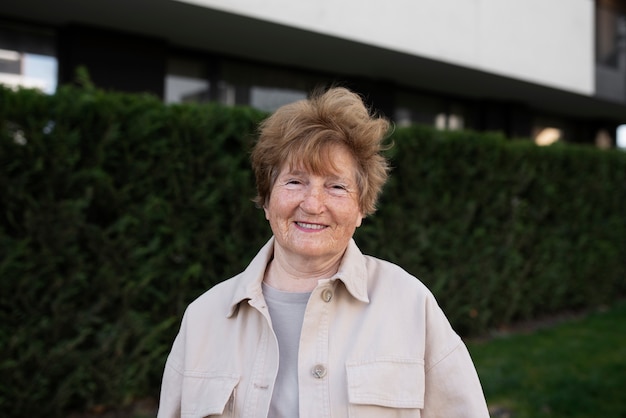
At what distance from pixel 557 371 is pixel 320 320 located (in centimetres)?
409

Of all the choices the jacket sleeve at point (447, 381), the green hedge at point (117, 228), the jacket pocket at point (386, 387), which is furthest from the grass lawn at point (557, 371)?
the jacket pocket at point (386, 387)

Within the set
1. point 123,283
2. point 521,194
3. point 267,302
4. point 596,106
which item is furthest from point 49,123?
point 596,106

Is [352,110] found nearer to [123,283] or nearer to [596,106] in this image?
[123,283]

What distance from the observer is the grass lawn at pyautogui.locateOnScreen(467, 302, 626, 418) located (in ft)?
14.0

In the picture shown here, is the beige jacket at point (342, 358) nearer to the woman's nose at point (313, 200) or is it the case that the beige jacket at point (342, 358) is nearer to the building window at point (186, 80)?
the woman's nose at point (313, 200)

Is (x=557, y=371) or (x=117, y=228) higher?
(x=117, y=228)

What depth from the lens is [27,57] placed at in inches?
268

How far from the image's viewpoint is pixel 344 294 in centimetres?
183

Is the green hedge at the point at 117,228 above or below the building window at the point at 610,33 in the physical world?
below

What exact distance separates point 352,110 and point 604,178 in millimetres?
7364

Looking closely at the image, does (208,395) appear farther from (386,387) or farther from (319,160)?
(319,160)

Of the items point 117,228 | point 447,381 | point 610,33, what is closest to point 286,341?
point 447,381

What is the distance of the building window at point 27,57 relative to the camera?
6.59m

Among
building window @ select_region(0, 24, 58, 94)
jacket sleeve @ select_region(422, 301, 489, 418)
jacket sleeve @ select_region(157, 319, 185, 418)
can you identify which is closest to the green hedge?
jacket sleeve @ select_region(157, 319, 185, 418)
